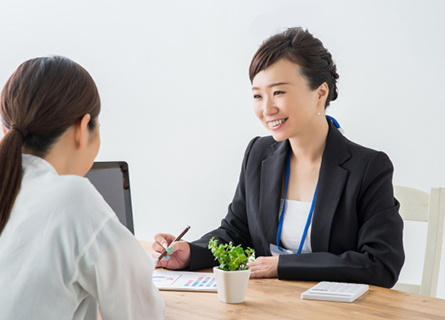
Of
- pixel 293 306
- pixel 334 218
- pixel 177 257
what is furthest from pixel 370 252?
pixel 177 257

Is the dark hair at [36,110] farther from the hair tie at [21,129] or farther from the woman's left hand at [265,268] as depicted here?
the woman's left hand at [265,268]

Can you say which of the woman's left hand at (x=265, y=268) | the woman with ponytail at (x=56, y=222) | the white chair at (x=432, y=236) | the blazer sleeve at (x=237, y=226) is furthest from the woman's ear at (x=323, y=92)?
the woman with ponytail at (x=56, y=222)

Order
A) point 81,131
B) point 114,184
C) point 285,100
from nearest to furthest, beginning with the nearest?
1. point 81,131
2. point 114,184
3. point 285,100

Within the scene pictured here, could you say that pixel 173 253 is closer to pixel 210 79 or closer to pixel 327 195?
pixel 327 195

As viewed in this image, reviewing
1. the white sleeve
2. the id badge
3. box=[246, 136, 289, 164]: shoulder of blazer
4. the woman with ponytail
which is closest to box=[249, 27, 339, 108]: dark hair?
box=[246, 136, 289, 164]: shoulder of blazer

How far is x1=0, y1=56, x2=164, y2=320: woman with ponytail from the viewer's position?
91cm

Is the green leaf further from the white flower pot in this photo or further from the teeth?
the teeth

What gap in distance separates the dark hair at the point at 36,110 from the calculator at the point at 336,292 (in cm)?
78

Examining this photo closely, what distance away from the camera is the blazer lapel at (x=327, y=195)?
175 cm

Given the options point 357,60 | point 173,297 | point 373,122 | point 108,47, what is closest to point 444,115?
point 373,122

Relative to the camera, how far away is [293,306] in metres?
1.31

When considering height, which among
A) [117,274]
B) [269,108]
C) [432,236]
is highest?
[269,108]

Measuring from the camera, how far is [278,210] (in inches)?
73.5

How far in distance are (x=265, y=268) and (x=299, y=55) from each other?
2.53 feet
